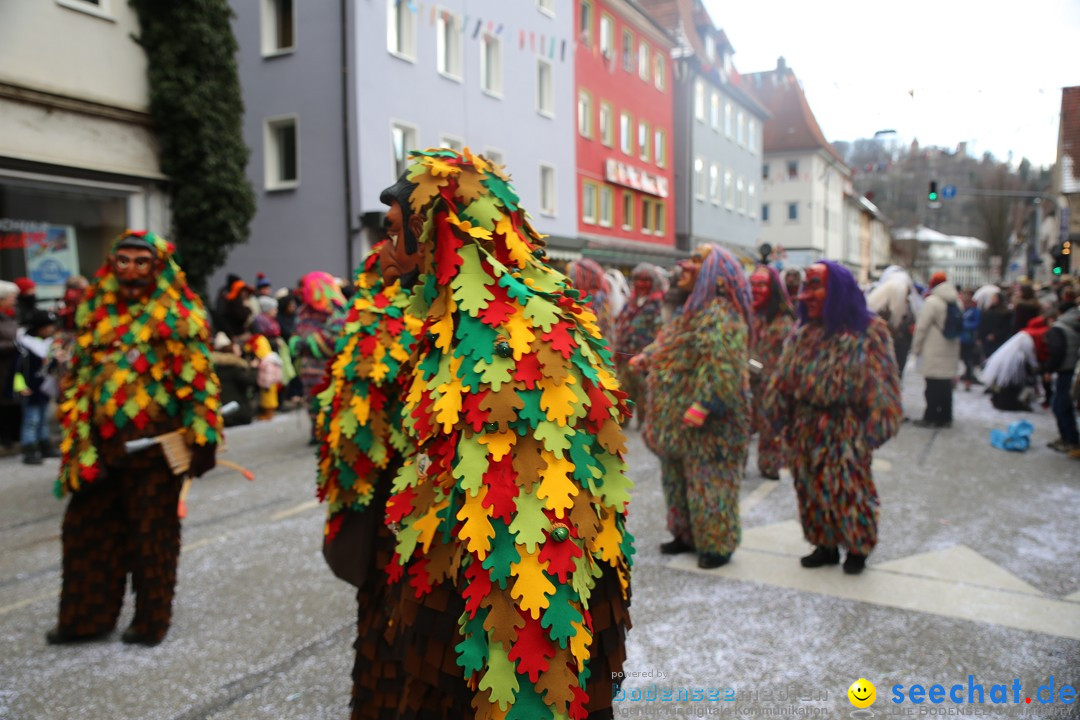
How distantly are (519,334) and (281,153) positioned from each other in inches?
717

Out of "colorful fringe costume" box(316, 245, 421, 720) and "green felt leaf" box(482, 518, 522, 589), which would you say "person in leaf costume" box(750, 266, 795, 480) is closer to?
"colorful fringe costume" box(316, 245, 421, 720)

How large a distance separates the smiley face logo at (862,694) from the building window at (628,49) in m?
26.3

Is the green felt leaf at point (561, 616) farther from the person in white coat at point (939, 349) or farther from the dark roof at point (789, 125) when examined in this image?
the dark roof at point (789, 125)

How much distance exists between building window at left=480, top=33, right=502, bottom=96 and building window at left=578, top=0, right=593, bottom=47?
4660 mm

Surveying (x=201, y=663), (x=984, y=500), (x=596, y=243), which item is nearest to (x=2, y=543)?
(x=201, y=663)

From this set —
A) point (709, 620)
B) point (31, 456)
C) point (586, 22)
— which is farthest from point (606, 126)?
point (709, 620)

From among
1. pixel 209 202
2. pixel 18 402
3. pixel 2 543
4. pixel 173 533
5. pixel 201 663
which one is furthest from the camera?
pixel 209 202

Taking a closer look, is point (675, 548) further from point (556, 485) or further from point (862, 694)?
point (556, 485)

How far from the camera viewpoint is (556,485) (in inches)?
63.7

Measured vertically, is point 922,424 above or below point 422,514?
below

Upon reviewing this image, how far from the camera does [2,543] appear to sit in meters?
5.30

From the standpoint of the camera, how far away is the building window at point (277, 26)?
17609 millimetres

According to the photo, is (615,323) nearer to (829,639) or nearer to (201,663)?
(829,639)

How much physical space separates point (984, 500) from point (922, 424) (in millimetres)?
3937
